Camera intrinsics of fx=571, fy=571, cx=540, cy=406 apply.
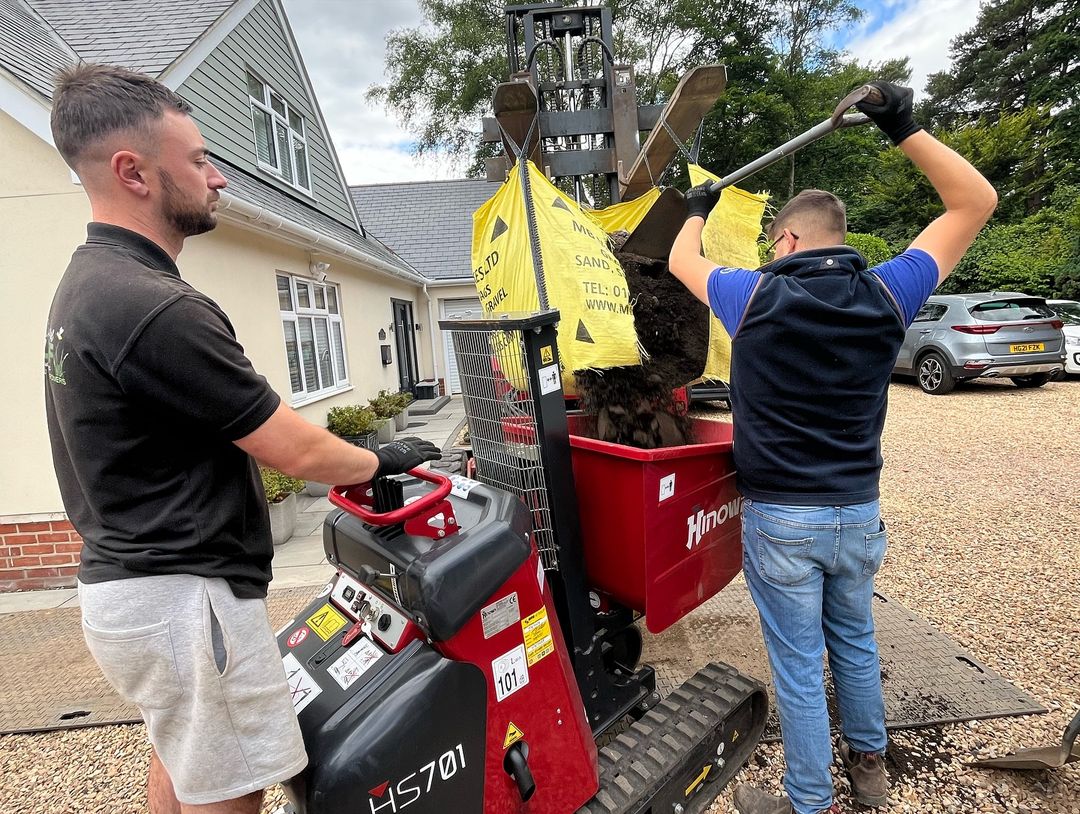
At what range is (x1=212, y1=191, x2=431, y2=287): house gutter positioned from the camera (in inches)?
205

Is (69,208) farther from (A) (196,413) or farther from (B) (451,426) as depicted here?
(B) (451,426)

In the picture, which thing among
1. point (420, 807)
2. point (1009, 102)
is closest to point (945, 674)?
point (420, 807)

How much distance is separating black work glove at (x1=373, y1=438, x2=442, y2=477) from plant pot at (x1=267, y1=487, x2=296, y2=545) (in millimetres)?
4122

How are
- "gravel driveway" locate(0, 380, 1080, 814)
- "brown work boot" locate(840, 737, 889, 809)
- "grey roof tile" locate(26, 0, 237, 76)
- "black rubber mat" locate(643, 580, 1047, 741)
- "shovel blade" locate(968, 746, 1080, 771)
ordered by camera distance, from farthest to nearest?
"grey roof tile" locate(26, 0, 237, 76)
"black rubber mat" locate(643, 580, 1047, 741)
"gravel driveway" locate(0, 380, 1080, 814)
"brown work boot" locate(840, 737, 889, 809)
"shovel blade" locate(968, 746, 1080, 771)

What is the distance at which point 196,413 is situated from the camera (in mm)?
1138

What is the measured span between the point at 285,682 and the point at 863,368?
1.85 metres

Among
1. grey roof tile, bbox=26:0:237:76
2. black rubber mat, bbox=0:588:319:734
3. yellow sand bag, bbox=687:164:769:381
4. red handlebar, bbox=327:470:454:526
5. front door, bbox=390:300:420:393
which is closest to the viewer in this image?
red handlebar, bbox=327:470:454:526

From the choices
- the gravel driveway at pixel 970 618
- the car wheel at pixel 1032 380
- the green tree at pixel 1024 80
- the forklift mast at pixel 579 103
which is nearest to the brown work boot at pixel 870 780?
the gravel driveway at pixel 970 618

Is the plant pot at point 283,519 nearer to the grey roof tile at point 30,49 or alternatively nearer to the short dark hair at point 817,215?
the grey roof tile at point 30,49

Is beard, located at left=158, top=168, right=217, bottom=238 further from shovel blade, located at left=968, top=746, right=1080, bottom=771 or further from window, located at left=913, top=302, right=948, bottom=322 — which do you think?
window, located at left=913, top=302, right=948, bottom=322

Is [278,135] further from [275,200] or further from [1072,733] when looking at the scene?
[1072,733]

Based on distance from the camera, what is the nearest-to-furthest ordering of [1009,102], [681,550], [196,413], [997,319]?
[196,413] < [681,550] < [997,319] < [1009,102]

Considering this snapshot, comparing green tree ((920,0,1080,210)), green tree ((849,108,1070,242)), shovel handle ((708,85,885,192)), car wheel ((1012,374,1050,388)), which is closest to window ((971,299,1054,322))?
car wheel ((1012,374,1050,388))

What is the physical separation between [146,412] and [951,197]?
2.36 metres
